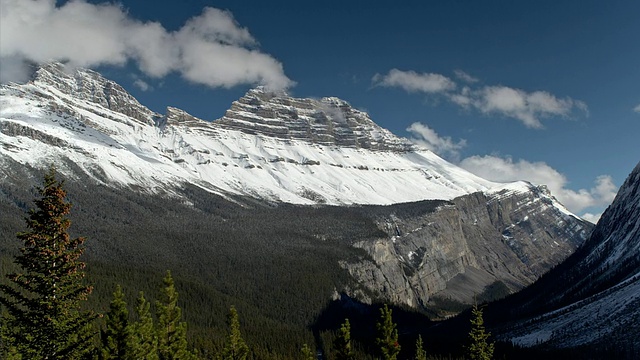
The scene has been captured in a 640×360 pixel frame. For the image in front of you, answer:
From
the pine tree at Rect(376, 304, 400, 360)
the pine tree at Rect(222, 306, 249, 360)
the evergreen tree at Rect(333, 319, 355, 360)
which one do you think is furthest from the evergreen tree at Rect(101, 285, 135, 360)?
the pine tree at Rect(222, 306, 249, 360)

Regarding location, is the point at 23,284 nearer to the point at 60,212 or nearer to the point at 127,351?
the point at 60,212

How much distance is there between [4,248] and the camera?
566 feet

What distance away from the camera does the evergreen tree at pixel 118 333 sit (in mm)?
35469

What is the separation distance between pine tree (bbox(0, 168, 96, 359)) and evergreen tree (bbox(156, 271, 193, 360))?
21.3m

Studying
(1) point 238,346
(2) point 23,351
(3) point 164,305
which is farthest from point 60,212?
(1) point 238,346

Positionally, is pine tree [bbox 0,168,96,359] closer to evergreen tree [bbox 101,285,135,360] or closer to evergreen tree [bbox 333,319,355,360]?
evergreen tree [bbox 101,285,135,360]

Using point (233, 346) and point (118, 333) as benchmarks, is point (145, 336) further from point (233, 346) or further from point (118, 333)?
point (233, 346)

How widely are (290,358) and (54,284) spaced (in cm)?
12161

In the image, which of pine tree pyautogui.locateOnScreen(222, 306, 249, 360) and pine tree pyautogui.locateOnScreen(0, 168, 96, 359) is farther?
pine tree pyautogui.locateOnScreen(222, 306, 249, 360)

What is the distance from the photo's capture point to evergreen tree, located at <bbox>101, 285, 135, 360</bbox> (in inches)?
1396

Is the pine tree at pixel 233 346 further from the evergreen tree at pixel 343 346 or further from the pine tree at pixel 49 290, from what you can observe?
the pine tree at pixel 49 290

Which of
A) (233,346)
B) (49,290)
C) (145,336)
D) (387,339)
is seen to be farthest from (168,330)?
(49,290)

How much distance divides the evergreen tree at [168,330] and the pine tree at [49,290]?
21306 millimetres

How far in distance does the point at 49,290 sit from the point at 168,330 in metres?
24.6
